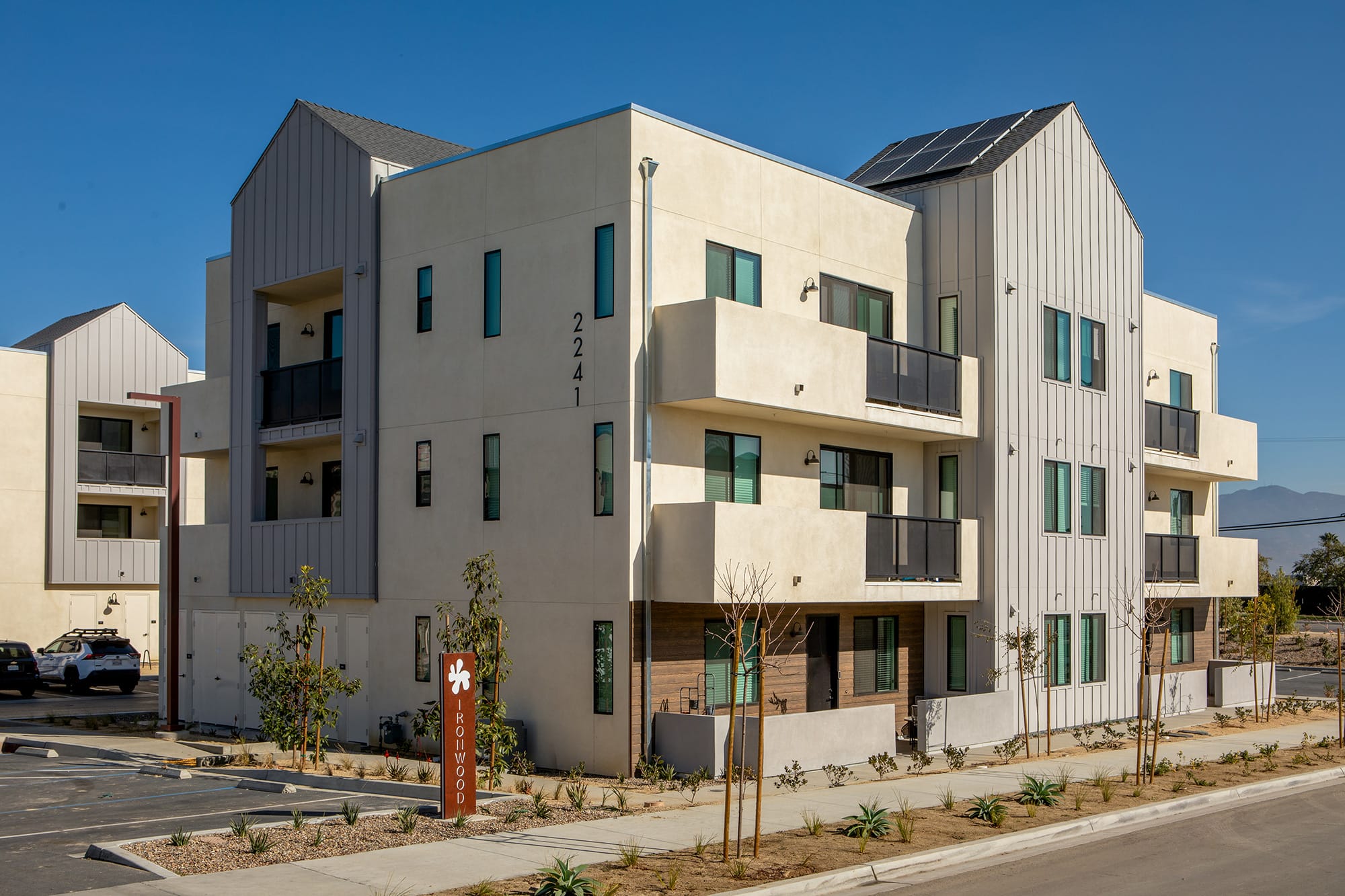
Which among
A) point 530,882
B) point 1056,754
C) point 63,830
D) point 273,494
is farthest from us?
point 273,494

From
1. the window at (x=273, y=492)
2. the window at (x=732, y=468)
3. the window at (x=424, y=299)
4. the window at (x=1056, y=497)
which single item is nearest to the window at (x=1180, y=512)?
the window at (x=1056, y=497)

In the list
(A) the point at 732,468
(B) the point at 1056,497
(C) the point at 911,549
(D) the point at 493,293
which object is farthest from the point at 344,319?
(B) the point at 1056,497

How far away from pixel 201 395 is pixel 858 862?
20.8 meters

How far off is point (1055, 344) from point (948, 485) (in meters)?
4.01

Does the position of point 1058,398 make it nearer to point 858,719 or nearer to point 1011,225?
point 1011,225

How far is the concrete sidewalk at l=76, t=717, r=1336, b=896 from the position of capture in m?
12.1

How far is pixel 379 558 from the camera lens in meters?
24.3

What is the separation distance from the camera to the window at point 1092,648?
91.3 feet

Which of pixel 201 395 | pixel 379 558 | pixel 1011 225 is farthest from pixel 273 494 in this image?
pixel 1011 225

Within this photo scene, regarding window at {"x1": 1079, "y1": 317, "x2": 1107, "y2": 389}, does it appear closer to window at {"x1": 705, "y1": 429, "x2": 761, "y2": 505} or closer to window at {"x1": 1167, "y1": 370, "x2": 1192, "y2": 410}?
window at {"x1": 1167, "y1": 370, "x2": 1192, "y2": 410}

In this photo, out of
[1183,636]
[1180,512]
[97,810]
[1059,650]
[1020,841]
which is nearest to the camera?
[1020,841]

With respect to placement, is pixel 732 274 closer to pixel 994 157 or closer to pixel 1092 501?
pixel 994 157

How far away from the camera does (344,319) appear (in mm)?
25219

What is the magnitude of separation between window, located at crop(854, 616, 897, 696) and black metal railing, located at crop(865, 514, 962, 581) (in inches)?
59.8
